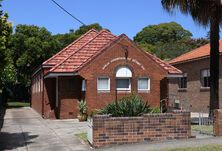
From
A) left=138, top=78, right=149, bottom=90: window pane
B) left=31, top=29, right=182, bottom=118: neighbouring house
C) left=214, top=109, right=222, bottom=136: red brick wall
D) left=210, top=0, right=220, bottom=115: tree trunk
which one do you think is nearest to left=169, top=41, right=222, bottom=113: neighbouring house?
left=31, top=29, right=182, bottom=118: neighbouring house

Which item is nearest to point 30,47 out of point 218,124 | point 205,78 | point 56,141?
point 205,78

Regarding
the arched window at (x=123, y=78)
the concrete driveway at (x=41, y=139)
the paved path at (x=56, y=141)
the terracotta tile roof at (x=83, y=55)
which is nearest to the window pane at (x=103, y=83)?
the arched window at (x=123, y=78)

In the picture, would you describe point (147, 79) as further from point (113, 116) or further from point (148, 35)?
point (148, 35)

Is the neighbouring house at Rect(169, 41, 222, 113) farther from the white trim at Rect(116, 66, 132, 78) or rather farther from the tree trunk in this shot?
the tree trunk

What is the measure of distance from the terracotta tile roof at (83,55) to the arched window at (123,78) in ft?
5.12

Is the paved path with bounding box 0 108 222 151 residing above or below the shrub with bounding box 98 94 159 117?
below

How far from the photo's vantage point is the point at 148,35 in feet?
318

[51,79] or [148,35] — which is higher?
[148,35]

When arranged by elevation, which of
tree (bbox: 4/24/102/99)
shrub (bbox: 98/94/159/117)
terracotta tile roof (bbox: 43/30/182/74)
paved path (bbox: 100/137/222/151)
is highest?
tree (bbox: 4/24/102/99)

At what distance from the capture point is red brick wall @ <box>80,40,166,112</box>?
24.8m

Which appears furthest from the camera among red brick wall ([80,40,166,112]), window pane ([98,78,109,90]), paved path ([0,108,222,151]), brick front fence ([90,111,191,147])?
window pane ([98,78,109,90])

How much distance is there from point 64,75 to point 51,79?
3154 millimetres

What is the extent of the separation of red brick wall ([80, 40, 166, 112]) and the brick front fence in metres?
10.5

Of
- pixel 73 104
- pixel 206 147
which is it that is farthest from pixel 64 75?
pixel 206 147
